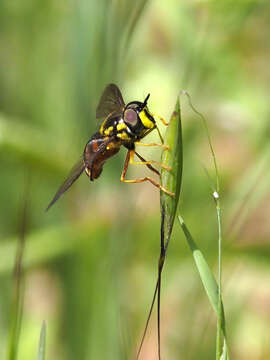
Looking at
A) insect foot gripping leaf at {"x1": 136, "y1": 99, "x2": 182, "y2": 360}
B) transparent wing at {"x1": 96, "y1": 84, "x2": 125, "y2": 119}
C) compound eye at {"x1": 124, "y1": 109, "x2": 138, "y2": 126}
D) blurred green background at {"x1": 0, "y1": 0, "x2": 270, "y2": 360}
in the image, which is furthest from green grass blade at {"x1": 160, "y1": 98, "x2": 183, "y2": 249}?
transparent wing at {"x1": 96, "y1": 84, "x2": 125, "y2": 119}

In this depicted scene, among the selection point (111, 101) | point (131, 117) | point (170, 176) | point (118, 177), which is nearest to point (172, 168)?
point (170, 176)

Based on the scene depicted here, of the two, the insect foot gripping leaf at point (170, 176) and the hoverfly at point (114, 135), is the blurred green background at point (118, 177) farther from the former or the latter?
the insect foot gripping leaf at point (170, 176)

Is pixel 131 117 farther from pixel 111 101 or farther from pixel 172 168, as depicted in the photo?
pixel 172 168

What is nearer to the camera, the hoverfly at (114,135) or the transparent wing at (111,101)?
the hoverfly at (114,135)

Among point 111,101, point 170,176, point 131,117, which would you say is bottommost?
point 170,176

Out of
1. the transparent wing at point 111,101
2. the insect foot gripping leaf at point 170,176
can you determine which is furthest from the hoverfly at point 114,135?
the insect foot gripping leaf at point 170,176

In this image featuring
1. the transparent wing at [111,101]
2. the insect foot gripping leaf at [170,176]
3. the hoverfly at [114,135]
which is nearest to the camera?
the insect foot gripping leaf at [170,176]

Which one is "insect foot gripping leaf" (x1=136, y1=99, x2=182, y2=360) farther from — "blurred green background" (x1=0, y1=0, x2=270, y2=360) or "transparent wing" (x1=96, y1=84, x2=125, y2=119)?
"transparent wing" (x1=96, y1=84, x2=125, y2=119)

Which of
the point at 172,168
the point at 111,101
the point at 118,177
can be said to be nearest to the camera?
the point at 172,168

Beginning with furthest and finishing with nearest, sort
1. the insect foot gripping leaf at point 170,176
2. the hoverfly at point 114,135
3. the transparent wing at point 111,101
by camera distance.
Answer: the transparent wing at point 111,101
the hoverfly at point 114,135
the insect foot gripping leaf at point 170,176
